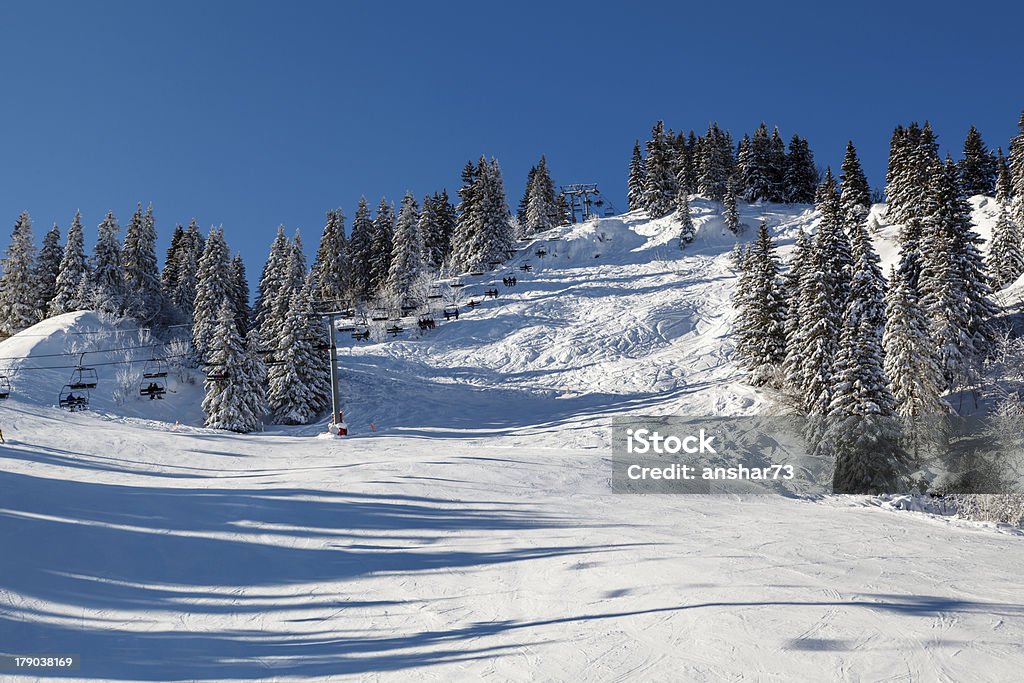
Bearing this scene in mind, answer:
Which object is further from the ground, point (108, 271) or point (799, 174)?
point (799, 174)

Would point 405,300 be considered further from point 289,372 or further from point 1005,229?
point 1005,229

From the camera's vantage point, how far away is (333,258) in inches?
3044

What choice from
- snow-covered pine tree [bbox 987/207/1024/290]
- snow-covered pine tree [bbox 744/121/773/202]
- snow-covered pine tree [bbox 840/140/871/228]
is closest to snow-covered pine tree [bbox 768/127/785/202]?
snow-covered pine tree [bbox 744/121/773/202]

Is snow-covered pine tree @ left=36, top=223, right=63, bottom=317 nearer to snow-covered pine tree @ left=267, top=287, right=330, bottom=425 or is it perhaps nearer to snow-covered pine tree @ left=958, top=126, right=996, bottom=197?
snow-covered pine tree @ left=267, top=287, right=330, bottom=425

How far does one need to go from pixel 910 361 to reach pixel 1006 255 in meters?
24.2

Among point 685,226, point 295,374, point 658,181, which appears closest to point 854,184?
point 685,226

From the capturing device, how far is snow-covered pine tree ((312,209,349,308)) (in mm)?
76125

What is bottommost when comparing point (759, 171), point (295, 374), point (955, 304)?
point (295, 374)

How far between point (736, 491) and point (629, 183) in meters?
86.9

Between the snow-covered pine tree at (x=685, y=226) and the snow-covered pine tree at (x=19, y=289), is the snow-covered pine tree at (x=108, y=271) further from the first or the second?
the snow-covered pine tree at (x=685, y=226)

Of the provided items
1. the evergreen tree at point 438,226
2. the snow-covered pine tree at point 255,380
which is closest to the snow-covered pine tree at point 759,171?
the evergreen tree at point 438,226

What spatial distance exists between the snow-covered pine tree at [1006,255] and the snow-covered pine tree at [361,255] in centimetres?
5791

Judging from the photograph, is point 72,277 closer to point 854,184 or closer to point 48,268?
point 48,268

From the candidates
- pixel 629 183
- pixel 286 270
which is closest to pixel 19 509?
pixel 286 270
